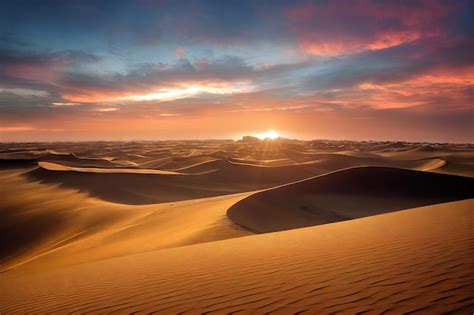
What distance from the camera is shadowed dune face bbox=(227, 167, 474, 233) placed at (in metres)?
11.3

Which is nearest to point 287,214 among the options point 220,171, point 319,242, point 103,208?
point 319,242

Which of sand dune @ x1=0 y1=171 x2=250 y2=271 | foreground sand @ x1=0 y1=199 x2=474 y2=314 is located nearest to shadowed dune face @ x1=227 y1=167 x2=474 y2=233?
sand dune @ x1=0 y1=171 x2=250 y2=271

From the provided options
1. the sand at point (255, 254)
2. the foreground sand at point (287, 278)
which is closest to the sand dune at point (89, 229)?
the sand at point (255, 254)

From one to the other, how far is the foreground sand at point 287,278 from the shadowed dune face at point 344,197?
409 centimetres

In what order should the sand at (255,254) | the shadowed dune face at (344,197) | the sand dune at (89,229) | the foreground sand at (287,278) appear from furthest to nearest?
1. the shadowed dune face at (344,197)
2. the sand dune at (89,229)
3. the sand at (255,254)
4. the foreground sand at (287,278)

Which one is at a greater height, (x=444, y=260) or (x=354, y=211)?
(x=444, y=260)

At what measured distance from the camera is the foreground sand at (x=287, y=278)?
10.3 ft

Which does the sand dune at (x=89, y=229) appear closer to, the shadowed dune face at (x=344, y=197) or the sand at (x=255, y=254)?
the sand at (x=255, y=254)

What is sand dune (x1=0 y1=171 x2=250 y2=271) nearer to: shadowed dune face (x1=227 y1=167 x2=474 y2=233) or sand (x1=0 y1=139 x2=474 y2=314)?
sand (x1=0 y1=139 x2=474 y2=314)

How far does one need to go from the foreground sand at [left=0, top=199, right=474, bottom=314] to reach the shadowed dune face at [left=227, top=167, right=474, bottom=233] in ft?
13.4

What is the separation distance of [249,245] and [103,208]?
10.9m

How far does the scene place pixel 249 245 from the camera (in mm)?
6176

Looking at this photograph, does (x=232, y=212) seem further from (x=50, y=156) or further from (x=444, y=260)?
(x=50, y=156)

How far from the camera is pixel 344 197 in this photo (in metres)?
15.4
